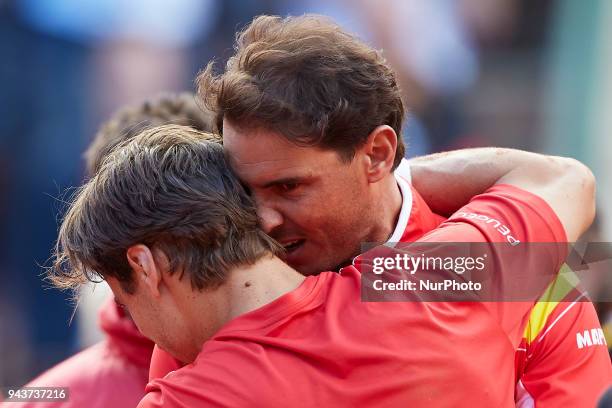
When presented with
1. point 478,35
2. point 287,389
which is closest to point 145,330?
point 287,389

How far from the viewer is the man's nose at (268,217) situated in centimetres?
241

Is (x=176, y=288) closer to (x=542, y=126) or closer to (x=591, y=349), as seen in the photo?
(x=591, y=349)

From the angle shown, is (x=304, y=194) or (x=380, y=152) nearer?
(x=304, y=194)

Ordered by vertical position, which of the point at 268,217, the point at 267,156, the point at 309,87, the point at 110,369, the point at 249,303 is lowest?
the point at 110,369

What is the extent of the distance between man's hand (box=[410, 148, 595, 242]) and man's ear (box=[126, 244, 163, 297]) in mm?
874

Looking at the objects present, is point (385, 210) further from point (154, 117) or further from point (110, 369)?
point (154, 117)

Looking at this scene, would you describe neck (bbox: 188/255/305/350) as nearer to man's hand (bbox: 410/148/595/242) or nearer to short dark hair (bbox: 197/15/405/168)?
short dark hair (bbox: 197/15/405/168)

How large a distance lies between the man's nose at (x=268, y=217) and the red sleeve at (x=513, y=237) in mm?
362

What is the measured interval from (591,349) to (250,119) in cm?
105

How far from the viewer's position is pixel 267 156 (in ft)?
7.78

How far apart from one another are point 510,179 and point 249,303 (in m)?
0.85

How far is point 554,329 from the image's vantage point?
2498 mm

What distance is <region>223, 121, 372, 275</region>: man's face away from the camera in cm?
238

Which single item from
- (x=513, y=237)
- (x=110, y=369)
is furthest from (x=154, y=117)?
(x=513, y=237)
